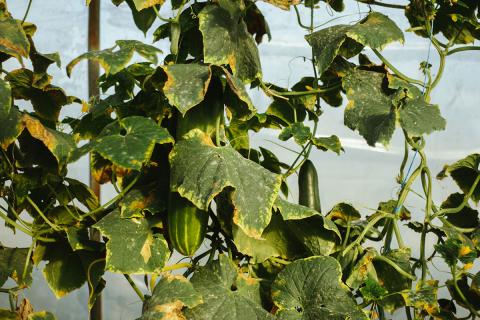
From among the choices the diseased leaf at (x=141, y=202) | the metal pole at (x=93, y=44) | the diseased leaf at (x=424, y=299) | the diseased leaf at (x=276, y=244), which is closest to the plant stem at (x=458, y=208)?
the diseased leaf at (x=424, y=299)

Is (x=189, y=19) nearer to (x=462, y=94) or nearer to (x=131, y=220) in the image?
(x=131, y=220)

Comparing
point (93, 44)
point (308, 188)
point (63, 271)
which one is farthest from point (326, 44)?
point (93, 44)

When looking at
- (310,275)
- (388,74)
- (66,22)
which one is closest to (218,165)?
(310,275)

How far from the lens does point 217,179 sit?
958 mm

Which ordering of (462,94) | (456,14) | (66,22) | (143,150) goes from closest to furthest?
(143,150) → (456,14) → (462,94) → (66,22)

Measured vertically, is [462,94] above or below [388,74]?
below

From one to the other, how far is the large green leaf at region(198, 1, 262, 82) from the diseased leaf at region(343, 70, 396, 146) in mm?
165

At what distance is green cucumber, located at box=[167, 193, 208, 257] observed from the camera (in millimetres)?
1057

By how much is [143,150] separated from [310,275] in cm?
32

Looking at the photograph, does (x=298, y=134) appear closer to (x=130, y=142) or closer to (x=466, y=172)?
(x=130, y=142)

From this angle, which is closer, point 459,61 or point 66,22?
point 459,61

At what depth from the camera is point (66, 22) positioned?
196cm

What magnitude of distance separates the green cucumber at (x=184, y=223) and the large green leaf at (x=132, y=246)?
0.02 m

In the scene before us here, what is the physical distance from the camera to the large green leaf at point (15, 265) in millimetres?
1222
